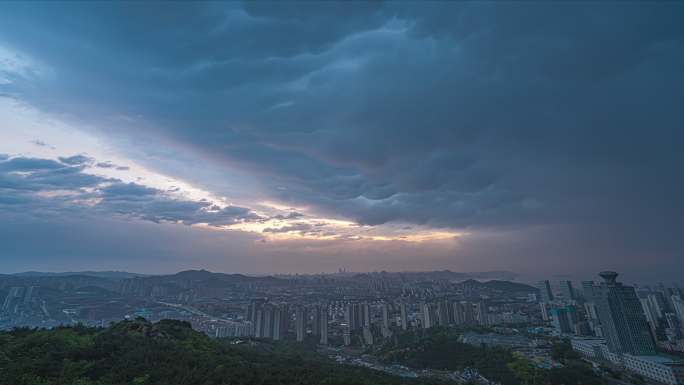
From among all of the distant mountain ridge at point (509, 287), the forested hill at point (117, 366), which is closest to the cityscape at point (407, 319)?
the forested hill at point (117, 366)

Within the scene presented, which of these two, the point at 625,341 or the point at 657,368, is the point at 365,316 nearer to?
the point at 625,341

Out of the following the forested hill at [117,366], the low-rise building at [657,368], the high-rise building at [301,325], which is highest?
the forested hill at [117,366]

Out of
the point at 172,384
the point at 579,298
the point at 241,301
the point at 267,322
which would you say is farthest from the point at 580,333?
the point at 241,301

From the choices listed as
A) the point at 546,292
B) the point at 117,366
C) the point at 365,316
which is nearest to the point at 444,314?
the point at 365,316

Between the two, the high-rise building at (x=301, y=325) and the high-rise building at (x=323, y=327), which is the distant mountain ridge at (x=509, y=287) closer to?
the high-rise building at (x=323, y=327)

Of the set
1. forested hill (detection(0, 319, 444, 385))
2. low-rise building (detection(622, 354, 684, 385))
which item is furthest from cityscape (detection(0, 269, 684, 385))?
forested hill (detection(0, 319, 444, 385))

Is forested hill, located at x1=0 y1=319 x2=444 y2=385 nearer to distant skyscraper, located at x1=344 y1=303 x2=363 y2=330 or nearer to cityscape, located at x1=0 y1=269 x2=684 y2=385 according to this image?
cityscape, located at x1=0 y1=269 x2=684 y2=385
